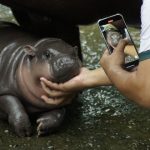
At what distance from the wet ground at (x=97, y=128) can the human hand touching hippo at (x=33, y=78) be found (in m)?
0.08

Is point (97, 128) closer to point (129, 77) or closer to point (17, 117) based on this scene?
point (17, 117)

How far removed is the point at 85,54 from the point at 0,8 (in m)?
1.06

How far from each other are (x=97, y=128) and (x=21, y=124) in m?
0.41

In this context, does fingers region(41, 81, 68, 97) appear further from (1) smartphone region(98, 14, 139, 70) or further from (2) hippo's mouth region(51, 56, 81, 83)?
(1) smartphone region(98, 14, 139, 70)

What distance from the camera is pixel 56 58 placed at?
297 centimetres

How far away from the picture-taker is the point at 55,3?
A: 3295mm

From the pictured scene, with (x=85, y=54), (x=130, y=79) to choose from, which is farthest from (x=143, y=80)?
(x=85, y=54)

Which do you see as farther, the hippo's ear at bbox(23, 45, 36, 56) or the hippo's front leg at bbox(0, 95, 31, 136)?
the hippo's ear at bbox(23, 45, 36, 56)

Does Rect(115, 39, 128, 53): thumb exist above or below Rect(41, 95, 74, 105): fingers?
above

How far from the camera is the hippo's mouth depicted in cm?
290

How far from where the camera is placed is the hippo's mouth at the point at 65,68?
114 inches

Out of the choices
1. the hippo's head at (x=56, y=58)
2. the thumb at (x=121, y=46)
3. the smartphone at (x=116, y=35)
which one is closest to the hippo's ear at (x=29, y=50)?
the hippo's head at (x=56, y=58)

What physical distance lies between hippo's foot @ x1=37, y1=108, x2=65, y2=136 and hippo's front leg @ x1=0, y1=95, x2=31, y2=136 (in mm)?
62

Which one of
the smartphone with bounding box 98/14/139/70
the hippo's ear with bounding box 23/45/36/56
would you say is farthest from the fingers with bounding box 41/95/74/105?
the smartphone with bounding box 98/14/139/70
